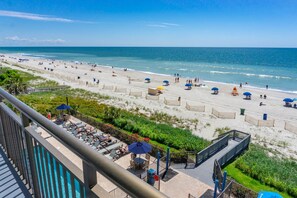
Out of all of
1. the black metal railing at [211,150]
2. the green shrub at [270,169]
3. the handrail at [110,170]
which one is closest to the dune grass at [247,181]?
the green shrub at [270,169]

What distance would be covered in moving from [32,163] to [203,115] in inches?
A: 902

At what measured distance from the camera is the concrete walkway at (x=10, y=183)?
9.52ft

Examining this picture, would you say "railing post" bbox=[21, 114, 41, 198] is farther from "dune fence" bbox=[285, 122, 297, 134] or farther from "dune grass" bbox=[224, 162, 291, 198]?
"dune fence" bbox=[285, 122, 297, 134]

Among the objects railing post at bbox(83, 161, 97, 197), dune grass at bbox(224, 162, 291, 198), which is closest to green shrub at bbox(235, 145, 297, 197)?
dune grass at bbox(224, 162, 291, 198)

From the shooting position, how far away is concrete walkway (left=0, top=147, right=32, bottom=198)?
2.90 meters

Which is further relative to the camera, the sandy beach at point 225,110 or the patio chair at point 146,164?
the sandy beach at point 225,110

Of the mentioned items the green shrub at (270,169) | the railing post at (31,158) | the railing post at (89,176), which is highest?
the railing post at (89,176)

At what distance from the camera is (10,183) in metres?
3.14

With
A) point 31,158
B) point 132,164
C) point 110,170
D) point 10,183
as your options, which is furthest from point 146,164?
point 110,170

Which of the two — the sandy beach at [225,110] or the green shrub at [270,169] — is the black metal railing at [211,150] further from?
the sandy beach at [225,110]

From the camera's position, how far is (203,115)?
2430 centimetres

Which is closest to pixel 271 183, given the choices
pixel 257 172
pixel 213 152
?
pixel 257 172

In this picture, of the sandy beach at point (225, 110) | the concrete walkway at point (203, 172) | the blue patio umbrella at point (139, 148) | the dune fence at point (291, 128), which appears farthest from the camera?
the dune fence at point (291, 128)

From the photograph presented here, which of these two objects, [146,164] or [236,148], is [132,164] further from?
[236,148]
